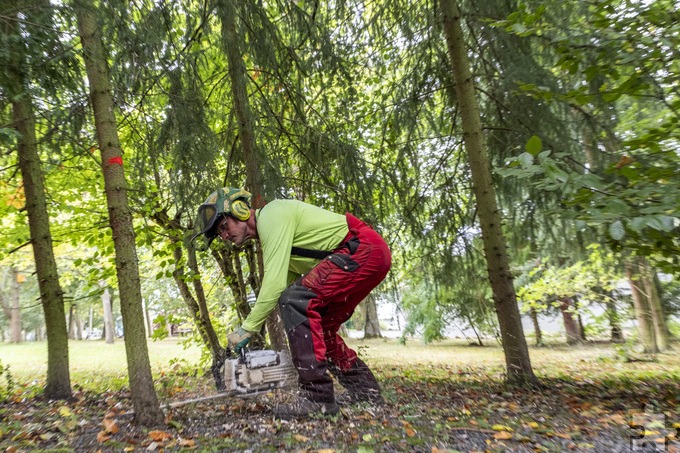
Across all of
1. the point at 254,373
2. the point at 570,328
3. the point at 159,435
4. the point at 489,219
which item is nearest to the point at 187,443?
the point at 159,435

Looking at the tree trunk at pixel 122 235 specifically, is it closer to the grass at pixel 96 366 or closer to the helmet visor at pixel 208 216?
the helmet visor at pixel 208 216

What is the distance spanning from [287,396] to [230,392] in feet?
1.85

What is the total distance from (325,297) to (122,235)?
151 cm

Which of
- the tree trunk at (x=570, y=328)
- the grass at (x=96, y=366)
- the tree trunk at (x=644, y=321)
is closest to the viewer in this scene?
the grass at (x=96, y=366)

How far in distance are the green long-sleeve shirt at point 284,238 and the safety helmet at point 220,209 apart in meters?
0.14

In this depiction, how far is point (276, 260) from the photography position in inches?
129

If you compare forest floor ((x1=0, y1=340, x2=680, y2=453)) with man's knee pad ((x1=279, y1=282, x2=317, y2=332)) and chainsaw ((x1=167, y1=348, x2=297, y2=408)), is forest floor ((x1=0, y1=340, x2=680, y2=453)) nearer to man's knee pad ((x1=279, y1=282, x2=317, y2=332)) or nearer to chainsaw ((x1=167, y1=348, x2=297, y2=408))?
chainsaw ((x1=167, y1=348, x2=297, y2=408))

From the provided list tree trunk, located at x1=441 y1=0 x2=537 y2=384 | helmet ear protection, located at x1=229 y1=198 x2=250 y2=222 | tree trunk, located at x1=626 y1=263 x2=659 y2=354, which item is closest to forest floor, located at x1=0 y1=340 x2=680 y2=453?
tree trunk, located at x1=441 y1=0 x2=537 y2=384

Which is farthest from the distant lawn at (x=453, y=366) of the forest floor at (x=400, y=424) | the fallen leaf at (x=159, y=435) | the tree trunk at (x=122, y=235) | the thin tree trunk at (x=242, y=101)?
the fallen leaf at (x=159, y=435)

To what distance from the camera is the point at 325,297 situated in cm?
340

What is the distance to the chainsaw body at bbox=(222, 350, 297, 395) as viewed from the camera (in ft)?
10.8

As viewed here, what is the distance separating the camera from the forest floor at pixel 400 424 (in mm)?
2604

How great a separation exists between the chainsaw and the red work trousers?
0.20 meters

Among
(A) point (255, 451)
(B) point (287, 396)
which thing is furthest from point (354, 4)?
(A) point (255, 451)
